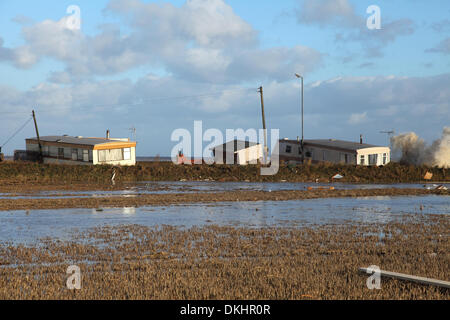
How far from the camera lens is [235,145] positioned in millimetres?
73750

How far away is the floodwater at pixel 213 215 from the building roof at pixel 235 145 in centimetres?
3979

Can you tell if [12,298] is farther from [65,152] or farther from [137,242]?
[65,152]

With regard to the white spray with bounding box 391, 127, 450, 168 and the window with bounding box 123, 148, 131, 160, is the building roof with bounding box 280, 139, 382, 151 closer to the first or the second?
the white spray with bounding box 391, 127, 450, 168

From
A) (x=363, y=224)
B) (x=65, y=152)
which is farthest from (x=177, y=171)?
(x=363, y=224)

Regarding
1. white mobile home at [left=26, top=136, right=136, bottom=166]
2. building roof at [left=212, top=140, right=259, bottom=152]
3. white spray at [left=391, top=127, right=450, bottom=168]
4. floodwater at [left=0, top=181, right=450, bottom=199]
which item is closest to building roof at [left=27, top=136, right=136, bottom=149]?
white mobile home at [left=26, top=136, right=136, bottom=166]

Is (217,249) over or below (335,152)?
below

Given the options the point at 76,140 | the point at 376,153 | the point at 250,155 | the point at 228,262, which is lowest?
the point at 228,262

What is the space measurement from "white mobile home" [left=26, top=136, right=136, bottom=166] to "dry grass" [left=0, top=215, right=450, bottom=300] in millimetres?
45938

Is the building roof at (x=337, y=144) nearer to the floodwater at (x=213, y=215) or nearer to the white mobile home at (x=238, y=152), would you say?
the white mobile home at (x=238, y=152)

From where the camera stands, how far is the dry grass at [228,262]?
10625mm

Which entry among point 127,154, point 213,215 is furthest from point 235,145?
point 213,215

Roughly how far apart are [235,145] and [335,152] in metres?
14.0

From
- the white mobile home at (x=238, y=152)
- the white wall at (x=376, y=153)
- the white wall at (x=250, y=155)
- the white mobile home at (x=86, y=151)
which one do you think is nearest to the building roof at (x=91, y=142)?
the white mobile home at (x=86, y=151)

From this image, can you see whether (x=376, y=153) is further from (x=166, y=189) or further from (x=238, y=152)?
(x=166, y=189)
